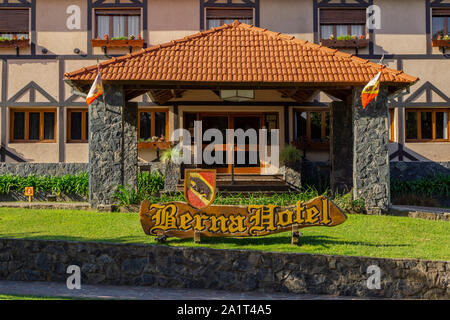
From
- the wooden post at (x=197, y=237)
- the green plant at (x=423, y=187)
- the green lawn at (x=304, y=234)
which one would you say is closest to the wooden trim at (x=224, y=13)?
the green plant at (x=423, y=187)

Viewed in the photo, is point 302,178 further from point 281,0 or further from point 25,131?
point 25,131

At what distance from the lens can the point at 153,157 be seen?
15.2 metres

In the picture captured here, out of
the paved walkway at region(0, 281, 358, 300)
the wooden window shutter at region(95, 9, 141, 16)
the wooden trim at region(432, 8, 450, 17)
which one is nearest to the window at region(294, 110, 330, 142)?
the wooden trim at region(432, 8, 450, 17)

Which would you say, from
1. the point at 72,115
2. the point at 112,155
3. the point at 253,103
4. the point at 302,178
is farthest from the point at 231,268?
the point at 72,115

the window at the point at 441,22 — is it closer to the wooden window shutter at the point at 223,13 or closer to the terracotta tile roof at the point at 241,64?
the terracotta tile roof at the point at 241,64

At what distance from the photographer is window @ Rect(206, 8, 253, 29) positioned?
15758 mm

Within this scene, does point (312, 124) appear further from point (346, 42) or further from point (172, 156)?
point (172, 156)

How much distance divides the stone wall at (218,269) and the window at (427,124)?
10.5 metres

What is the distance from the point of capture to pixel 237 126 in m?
15.6

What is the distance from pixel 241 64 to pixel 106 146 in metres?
4.11

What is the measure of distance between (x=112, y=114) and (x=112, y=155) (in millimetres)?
1083

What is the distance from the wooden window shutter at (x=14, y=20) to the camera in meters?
15.5

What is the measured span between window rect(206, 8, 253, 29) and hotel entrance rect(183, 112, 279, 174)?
3.50 m

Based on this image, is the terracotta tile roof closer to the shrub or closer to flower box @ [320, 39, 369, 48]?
flower box @ [320, 39, 369, 48]
